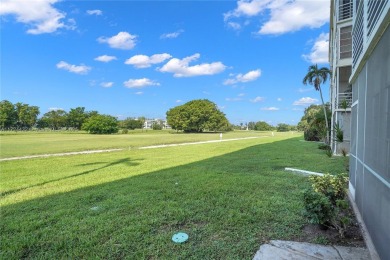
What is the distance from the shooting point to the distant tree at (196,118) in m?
72.9

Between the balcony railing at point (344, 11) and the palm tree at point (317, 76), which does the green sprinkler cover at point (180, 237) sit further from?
the palm tree at point (317, 76)

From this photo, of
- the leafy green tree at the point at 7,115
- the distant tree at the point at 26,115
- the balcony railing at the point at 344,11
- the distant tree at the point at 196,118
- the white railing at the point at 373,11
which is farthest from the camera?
the distant tree at the point at 26,115

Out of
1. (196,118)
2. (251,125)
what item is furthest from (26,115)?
(251,125)

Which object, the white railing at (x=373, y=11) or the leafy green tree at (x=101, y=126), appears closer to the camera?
the white railing at (x=373, y=11)

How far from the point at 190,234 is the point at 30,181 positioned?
580cm

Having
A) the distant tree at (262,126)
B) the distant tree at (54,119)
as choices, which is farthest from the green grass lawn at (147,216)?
the distant tree at (262,126)

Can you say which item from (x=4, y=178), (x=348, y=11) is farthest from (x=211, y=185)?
(x=348, y=11)

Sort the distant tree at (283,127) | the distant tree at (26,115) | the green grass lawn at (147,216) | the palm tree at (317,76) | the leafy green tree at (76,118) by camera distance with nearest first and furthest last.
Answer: the green grass lawn at (147,216) → the palm tree at (317,76) → the distant tree at (26,115) → the leafy green tree at (76,118) → the distant tree at (283,127)

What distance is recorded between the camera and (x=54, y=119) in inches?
3487

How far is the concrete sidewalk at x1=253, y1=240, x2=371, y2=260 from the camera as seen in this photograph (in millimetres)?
2961

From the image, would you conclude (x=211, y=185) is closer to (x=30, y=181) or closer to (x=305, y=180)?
(x=305, y=180)

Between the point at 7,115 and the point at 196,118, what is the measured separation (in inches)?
1965

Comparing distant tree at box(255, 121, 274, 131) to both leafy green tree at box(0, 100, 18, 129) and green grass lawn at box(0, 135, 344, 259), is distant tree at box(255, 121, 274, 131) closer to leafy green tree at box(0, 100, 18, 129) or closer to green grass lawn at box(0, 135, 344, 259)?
leafy green tree at box(0, 100, 18, 129)

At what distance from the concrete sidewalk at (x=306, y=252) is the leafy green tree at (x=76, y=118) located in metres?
96.4
